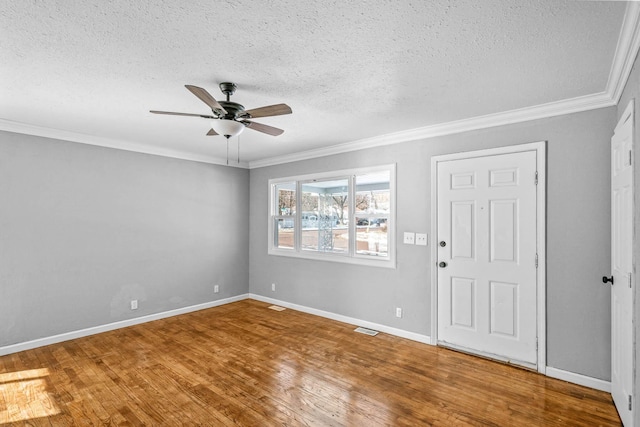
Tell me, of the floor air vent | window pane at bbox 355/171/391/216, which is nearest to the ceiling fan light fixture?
window pane at bbox 355/171/391/216

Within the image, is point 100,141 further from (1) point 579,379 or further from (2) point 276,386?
(1) point 579,379

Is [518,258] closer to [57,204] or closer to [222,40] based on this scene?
[222,40]

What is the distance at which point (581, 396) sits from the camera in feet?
8.79

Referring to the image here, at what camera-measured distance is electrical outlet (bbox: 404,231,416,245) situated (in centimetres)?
397

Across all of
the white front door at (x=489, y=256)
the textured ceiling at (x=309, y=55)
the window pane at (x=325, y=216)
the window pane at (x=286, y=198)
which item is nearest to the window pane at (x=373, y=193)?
the window pane at (x=325, y=216)

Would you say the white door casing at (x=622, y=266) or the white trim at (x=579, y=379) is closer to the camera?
the white door casing at (x=622, y=266)

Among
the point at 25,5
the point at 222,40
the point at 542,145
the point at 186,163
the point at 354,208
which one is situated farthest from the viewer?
the point at 186,163

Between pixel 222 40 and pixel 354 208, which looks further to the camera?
pixel 354 208

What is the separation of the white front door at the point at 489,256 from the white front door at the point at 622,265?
23.6 inches

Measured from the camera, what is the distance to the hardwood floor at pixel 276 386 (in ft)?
7.93

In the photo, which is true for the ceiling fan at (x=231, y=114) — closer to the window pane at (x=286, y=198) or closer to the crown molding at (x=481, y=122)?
the crown molding at (x=481, y=122)

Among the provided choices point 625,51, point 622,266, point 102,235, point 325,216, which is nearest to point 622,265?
point 622,266

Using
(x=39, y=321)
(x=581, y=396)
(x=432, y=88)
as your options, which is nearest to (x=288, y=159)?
(x=432, y=88)

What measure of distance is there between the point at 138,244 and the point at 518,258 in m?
4.80
